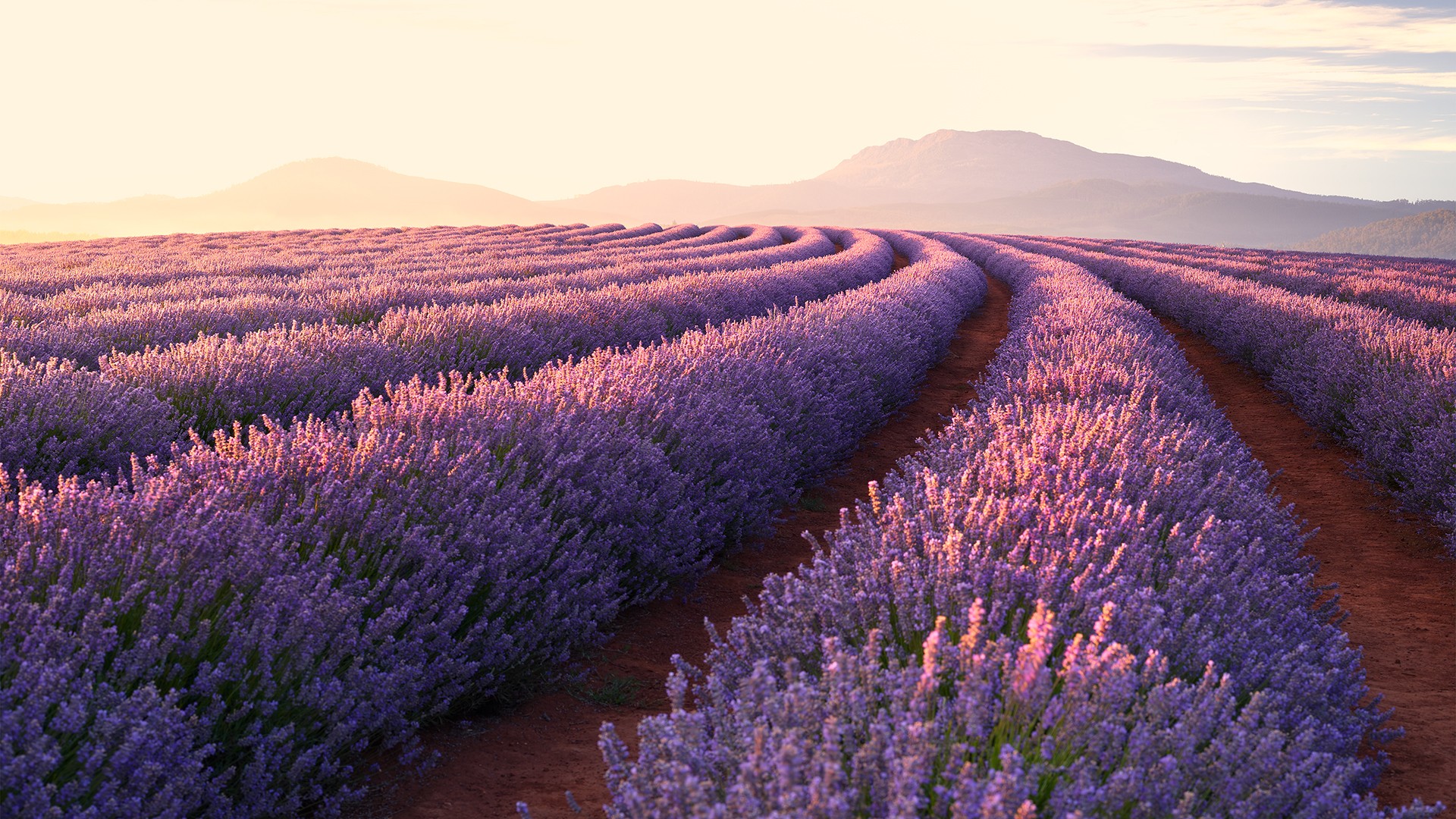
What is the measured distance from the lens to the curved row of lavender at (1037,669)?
55.7 inches

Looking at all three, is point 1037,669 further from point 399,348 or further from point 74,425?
point 399,348

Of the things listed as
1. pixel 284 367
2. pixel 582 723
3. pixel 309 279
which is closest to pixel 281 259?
pixel 309 279

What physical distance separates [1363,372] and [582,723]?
6.99 meters

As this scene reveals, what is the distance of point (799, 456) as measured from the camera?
500cm

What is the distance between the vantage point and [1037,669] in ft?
5.17

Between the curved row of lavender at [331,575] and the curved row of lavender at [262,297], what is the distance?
288 cm

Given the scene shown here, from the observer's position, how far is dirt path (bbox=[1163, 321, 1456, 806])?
9.21 feet

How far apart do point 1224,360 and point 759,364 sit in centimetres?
815

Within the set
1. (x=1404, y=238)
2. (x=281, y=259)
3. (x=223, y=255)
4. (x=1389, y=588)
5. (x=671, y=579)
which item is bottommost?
(x=1389, y=588)

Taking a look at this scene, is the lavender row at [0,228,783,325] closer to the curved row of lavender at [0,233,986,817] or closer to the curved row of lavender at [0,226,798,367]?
the curved row of lavender at [0,226,798,367]

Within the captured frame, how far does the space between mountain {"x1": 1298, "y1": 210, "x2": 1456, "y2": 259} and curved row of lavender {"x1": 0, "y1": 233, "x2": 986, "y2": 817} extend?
379 ft

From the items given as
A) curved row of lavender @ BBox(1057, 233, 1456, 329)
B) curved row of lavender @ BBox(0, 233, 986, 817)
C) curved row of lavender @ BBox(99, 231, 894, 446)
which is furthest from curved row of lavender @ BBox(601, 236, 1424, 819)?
curved row of lavender @ BBox(1057, 233, 1456, 329)

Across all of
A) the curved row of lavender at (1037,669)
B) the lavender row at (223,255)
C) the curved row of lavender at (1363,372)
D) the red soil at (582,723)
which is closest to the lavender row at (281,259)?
the lavender row at (223,255)

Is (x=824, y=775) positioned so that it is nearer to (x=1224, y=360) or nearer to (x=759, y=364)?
(x=759, y=364)
